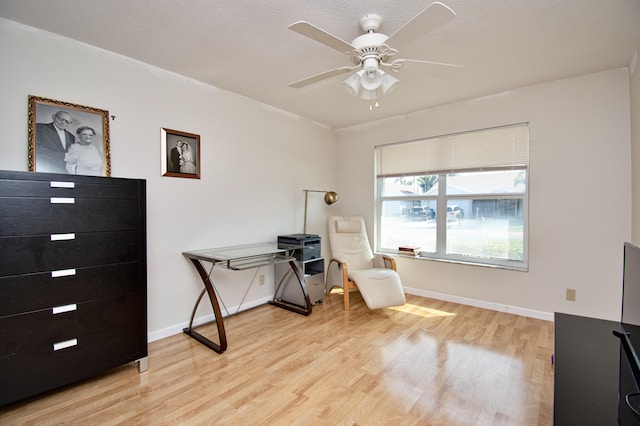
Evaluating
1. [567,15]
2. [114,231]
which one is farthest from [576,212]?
[114,231]

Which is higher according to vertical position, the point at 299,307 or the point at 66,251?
the point at 66,251

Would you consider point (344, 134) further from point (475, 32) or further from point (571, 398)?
point (571, 398)

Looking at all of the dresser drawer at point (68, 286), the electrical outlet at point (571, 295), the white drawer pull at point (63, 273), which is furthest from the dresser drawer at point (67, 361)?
the electrical outlet at point (571, 295)

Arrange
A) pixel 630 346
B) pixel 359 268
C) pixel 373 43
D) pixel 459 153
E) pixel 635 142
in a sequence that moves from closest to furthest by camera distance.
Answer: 1. pixel 630 346
2. pixel 373 43
3. pixel 635 142
4. pixel 459 153
5. pixel 359 268

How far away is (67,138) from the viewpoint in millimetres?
2174

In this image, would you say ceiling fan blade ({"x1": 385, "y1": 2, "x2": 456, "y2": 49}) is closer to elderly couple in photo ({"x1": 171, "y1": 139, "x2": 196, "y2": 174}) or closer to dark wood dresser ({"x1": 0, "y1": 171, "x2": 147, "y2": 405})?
dark wood dresser ({"x1": 0, "y1": 171, "x2": 147, "y2": 405})

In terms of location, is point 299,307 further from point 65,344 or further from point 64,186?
point 64,186

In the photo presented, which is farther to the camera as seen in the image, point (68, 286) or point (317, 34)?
point (68, 286)

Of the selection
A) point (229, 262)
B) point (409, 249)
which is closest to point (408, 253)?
point (409, 249)

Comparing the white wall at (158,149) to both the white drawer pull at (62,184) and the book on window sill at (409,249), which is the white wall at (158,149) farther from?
the book on window sill at (409,249)

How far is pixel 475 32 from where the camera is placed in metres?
2.07

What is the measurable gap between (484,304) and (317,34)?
131 inches

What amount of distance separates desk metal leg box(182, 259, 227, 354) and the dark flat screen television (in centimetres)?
231

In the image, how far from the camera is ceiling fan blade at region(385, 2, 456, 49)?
1307 mm
